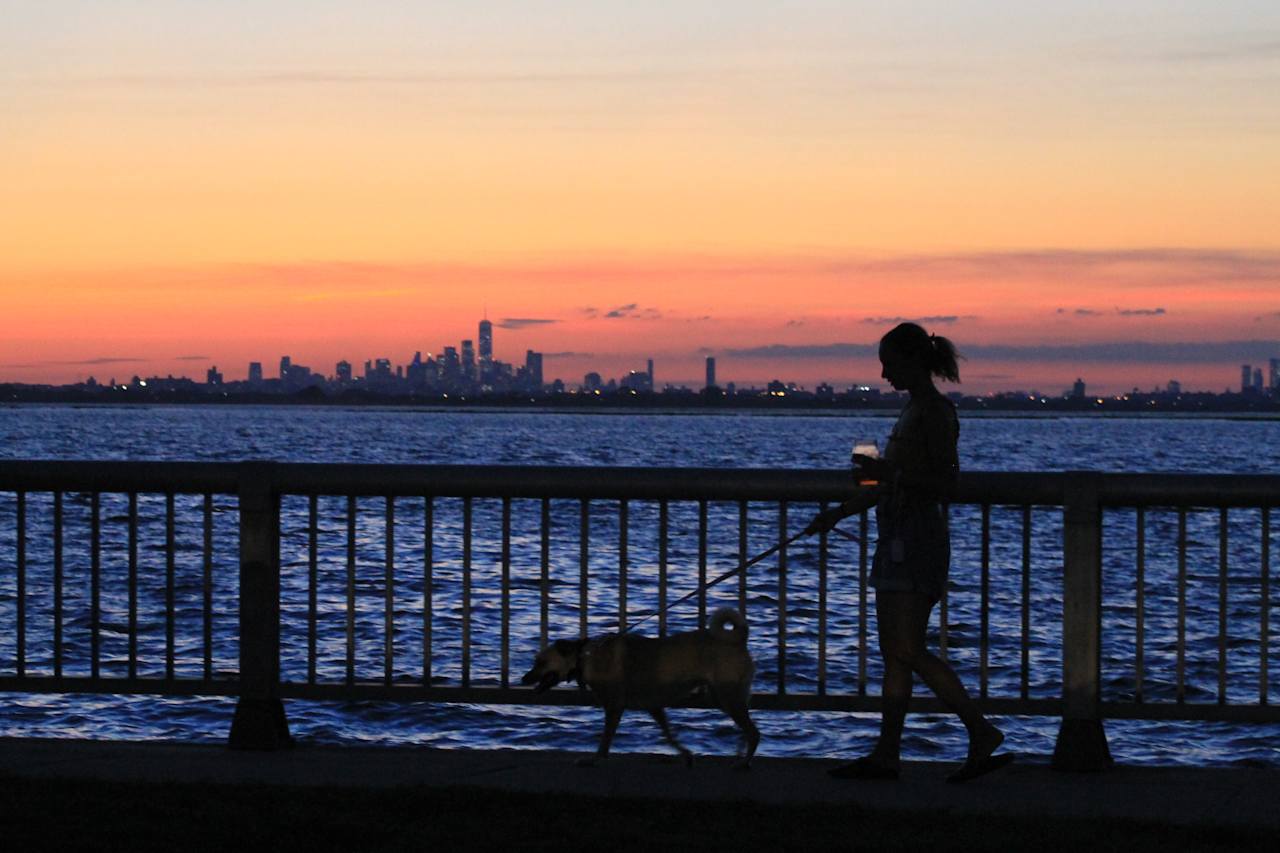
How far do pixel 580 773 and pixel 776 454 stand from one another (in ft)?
347

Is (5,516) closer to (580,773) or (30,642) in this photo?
(30,642)

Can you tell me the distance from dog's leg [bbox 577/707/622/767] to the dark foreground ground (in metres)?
0.07

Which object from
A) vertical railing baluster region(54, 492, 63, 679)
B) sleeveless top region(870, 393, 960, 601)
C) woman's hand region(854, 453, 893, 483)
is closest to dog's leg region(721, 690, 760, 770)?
sleeveless top region(870, 393, 960, 601)

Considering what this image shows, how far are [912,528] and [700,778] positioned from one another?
4.43 feet

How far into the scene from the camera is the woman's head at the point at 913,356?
7.54 metres

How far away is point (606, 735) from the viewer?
7.81 m

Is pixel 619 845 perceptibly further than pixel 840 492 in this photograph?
No

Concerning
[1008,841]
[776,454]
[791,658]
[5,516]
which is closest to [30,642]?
[791,658]

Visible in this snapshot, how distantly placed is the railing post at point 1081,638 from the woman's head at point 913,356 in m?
0.88

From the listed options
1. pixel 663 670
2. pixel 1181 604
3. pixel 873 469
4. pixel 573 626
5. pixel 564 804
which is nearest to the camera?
pixel 564 804

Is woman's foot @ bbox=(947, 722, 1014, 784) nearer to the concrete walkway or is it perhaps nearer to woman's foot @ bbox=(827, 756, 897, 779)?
the concrete walkway

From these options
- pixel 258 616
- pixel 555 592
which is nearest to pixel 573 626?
pixel 555 592

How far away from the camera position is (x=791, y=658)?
66.9ft

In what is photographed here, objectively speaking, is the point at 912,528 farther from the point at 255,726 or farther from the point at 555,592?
the point at 555,592
